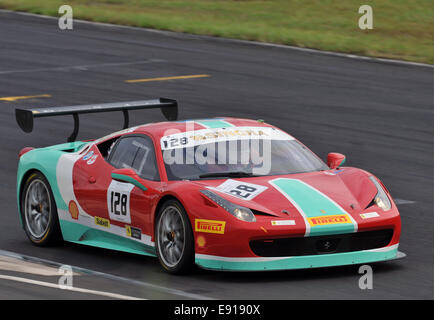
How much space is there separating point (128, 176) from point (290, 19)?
20.6m

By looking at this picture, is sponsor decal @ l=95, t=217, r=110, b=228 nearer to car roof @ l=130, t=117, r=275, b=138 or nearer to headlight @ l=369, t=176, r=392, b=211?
car roof @ l=130, t=117, r=275, b=138

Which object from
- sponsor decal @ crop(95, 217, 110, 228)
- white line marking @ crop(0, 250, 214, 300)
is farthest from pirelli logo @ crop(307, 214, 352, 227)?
sponsor decal @ crop(95, 217, 110, 228)

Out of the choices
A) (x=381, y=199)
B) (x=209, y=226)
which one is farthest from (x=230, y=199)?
(x=381, y=199)

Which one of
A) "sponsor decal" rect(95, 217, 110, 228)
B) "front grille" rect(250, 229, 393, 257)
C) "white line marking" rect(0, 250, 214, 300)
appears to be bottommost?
"white line marking" rect(0, 250, 214, 300)

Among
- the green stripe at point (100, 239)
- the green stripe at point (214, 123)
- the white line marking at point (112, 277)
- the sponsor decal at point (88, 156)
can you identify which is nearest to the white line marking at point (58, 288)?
the white line marking at point (112, 277)

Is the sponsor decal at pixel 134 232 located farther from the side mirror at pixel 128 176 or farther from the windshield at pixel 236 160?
the windshield at pixel 236 160

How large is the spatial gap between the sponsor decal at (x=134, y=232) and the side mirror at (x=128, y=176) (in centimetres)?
38

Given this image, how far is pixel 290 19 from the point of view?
1182 inches

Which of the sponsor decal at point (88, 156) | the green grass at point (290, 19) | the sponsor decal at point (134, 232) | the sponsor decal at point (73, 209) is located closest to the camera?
the sponsor decal at point (134, 232)

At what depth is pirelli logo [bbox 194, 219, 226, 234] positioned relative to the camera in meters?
9.01

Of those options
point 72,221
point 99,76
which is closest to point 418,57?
point 99,76

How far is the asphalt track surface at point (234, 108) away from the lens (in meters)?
9.05
